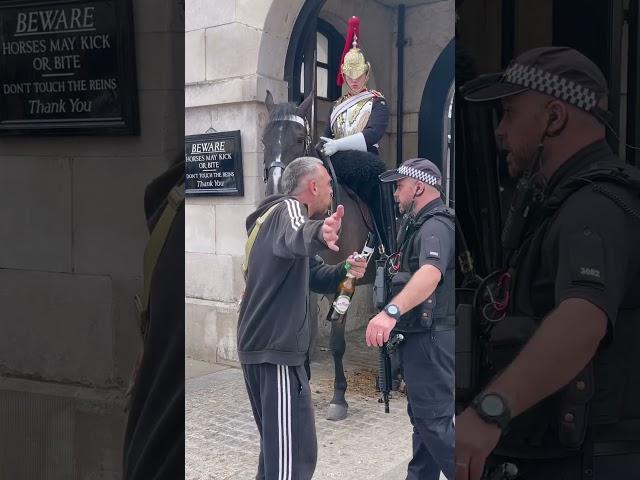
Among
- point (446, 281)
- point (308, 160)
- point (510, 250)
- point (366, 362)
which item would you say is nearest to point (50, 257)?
point (308, 160)

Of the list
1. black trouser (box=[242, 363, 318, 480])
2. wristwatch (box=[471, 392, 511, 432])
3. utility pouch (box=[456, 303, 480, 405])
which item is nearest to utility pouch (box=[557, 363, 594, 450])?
wristwatch (box=[471, 392, 511, 432])

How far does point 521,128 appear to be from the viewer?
82.9 inches

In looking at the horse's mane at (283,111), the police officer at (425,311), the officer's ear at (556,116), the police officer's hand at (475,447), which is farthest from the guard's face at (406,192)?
the police officer's hand at (475,447)

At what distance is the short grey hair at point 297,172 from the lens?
2016 mm

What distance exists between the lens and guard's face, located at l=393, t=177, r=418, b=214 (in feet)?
6.28

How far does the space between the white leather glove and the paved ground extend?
0.54 meters

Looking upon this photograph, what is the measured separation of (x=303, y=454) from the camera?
81.5 inches

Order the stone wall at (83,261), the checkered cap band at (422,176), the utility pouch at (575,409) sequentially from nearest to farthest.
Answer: the checkered cap band at (422,176), the utility pouch at (575,409), the stone wall at (83,261)

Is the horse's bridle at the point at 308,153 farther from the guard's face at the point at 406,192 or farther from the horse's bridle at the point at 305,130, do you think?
the guard's face at the point at 406,192

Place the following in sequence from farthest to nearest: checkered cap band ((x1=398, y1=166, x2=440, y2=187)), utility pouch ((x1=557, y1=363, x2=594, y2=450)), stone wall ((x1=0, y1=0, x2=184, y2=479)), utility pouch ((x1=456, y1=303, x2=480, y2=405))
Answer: stone wall ((x1=0, y1=0, x2=184, y2=479)) < utility pouch ((x1=456, y1=303, x2=480, y2=405)) < utility pouch ((x1=557, y1=363, x2=594, y2=450)) < checkered cap band ((x1=398, y1=166, x2=440, y2=187))

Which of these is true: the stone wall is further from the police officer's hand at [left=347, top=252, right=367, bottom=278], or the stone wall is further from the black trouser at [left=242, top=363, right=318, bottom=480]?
the police officer's hand at [left=347, top=252, right=367, bottom=278]

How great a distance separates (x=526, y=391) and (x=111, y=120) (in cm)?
158

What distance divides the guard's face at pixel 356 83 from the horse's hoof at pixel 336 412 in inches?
36.2

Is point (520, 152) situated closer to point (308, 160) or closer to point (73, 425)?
point (308, 160)
